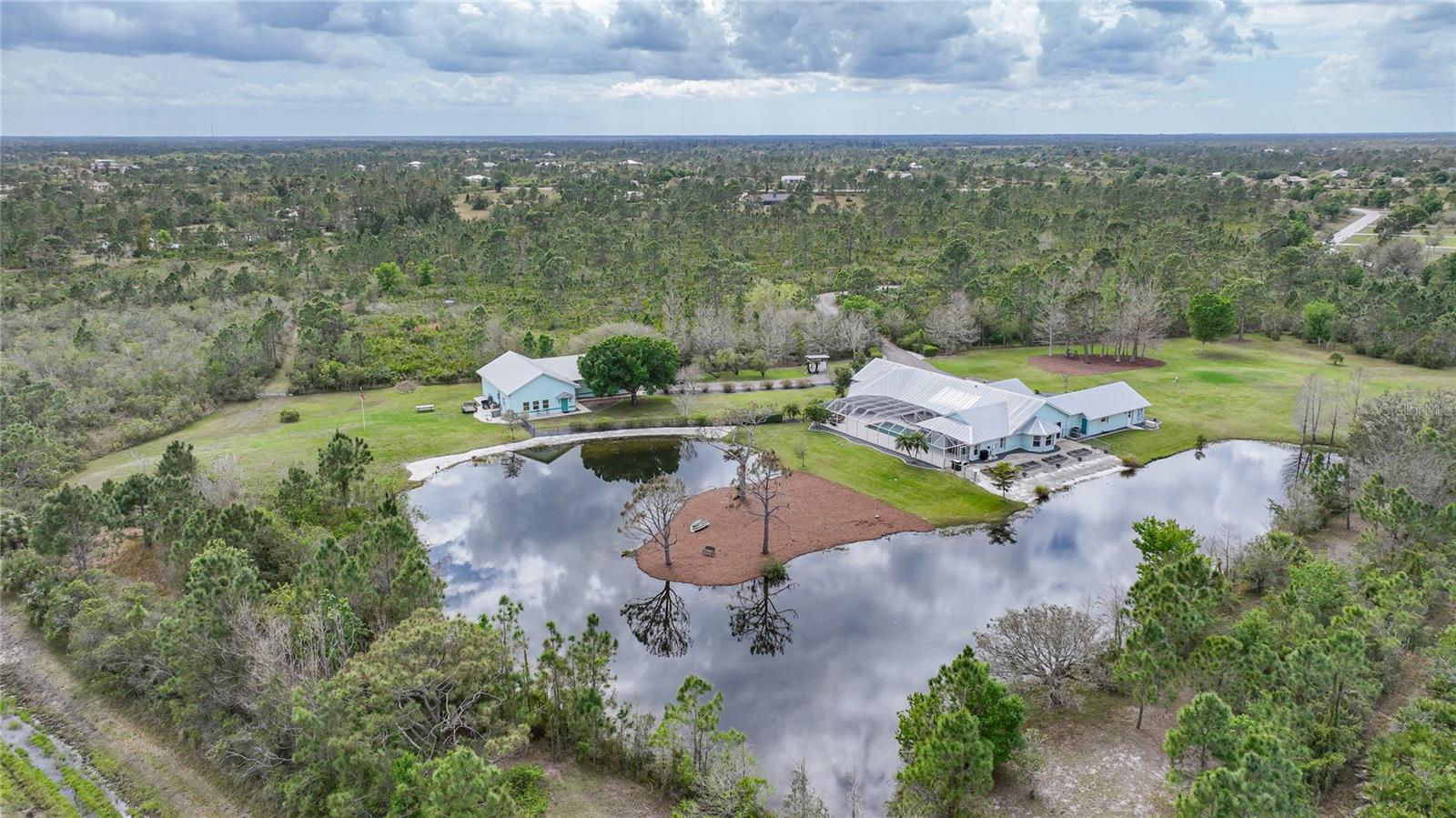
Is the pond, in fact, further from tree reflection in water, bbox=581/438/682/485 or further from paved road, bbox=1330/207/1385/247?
paved road, bbox=1330/207/1385/247

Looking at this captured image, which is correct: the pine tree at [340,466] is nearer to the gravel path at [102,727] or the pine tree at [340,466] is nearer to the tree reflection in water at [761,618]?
the gravel path at [102,727]

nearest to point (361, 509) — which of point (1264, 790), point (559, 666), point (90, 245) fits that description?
point (559, 666)

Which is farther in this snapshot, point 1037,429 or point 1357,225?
point 1357,225

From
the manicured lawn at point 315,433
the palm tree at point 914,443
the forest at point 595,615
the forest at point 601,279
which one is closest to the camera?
the forest at point 595,615

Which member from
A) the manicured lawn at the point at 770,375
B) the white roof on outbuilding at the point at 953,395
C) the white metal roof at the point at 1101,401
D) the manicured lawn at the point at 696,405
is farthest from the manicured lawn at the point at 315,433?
the white metal roof at the point at 1101,401

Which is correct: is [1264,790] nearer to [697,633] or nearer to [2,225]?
[697,633]

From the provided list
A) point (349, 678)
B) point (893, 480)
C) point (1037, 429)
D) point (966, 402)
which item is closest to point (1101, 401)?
point (1037, 429)

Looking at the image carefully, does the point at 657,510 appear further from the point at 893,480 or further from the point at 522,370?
the point at 522,370
